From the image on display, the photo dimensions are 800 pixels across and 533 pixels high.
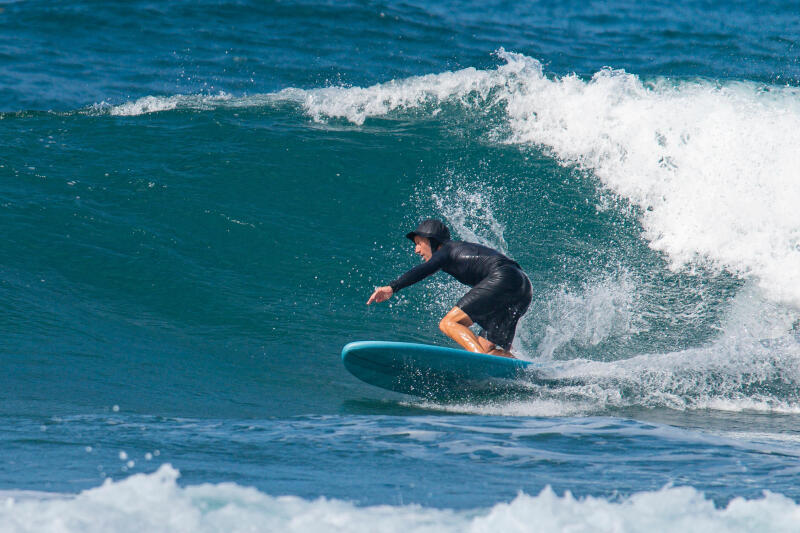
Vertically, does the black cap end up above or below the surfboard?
above

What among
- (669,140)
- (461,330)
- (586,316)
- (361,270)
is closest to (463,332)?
(461,330)

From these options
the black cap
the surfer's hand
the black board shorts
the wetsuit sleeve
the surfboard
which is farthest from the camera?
Answer: the black cap

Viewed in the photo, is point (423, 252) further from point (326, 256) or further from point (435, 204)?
point (435, 204)

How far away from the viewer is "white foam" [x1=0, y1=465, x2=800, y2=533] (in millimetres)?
2920

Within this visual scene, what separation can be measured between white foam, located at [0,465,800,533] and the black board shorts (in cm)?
324

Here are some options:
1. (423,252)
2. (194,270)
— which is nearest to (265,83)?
(194,270)

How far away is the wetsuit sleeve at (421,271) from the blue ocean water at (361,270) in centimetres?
88

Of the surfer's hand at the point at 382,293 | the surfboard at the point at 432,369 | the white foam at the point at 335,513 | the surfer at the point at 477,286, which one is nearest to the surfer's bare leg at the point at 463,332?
the surfer at the point at 477,286

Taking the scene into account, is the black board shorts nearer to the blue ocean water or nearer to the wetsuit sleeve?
the wetsuit sleeve

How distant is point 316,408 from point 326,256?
10.7ft

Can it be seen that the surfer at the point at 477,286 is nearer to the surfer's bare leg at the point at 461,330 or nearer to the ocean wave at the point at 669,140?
the surfer's bare leg at the point at 461,330

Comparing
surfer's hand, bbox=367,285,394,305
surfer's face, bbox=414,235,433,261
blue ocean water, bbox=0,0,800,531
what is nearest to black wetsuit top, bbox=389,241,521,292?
surfer's face, bbox=414,235,433,261

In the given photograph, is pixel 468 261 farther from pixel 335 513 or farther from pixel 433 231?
pixel 335 513

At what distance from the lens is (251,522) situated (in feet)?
9.78
